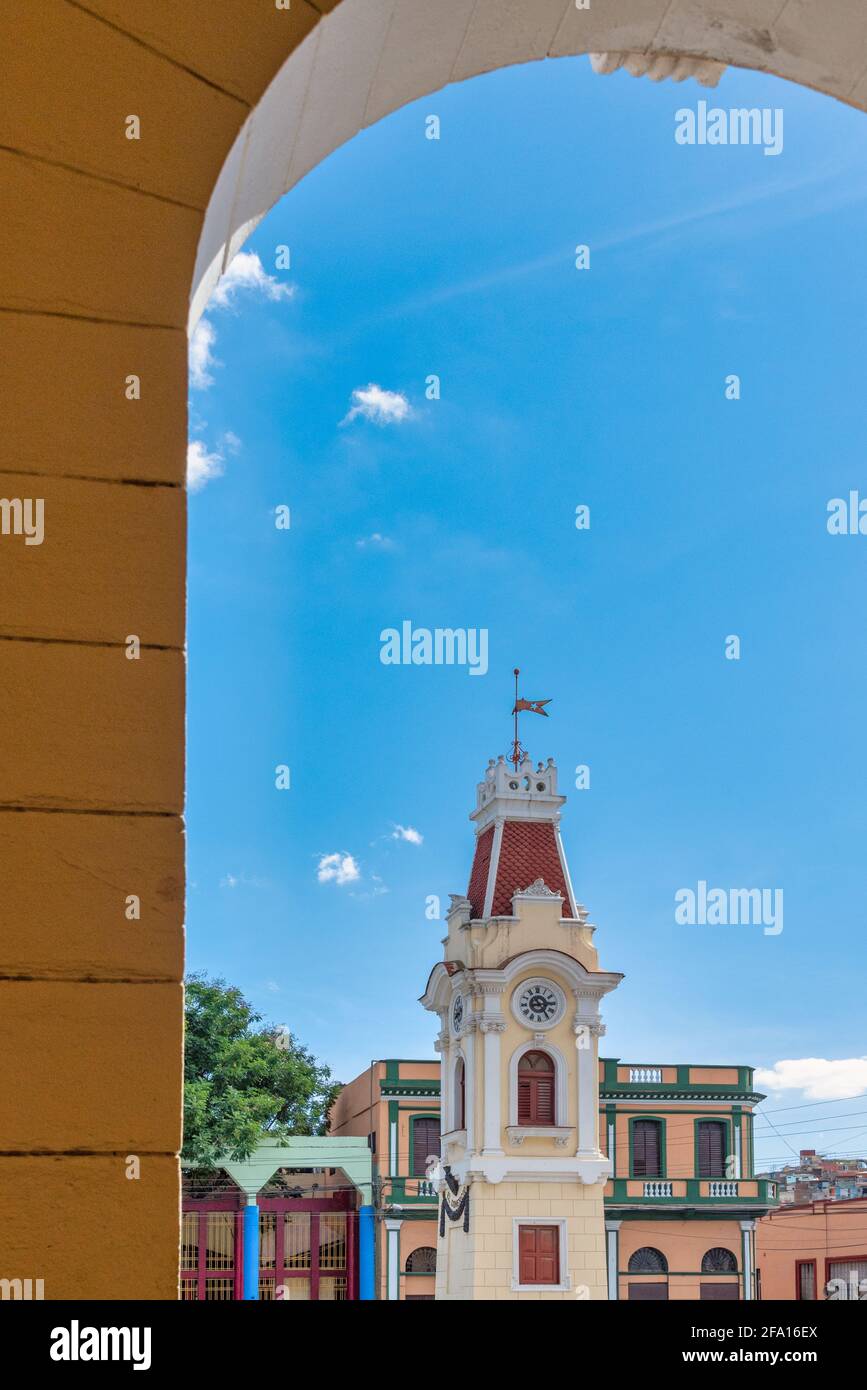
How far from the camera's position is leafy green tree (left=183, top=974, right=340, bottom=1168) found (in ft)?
67.2

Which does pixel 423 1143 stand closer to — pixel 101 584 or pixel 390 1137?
pixel 390 1137

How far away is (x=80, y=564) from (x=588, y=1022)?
61.5ft

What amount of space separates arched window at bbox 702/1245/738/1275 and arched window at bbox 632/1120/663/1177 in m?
1.38

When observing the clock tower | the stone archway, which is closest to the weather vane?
the clock tower

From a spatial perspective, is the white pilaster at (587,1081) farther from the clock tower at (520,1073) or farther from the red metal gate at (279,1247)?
the red metal gate at (279,1247)

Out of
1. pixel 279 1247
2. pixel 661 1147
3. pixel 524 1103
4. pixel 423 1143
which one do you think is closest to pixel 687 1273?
pixel 661 1147

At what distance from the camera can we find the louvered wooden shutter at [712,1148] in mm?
22391

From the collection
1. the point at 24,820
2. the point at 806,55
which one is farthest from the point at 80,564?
the point at 806,55

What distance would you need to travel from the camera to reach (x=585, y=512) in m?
11.0

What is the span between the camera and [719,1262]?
22.0 m

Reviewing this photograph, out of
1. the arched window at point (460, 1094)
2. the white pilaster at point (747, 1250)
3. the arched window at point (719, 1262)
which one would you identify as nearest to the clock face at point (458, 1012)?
the arched window at point (460, 1094)

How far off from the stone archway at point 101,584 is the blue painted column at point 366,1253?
21.1 meters

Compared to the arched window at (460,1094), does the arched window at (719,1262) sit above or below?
below

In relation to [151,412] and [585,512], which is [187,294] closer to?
[151,412]
